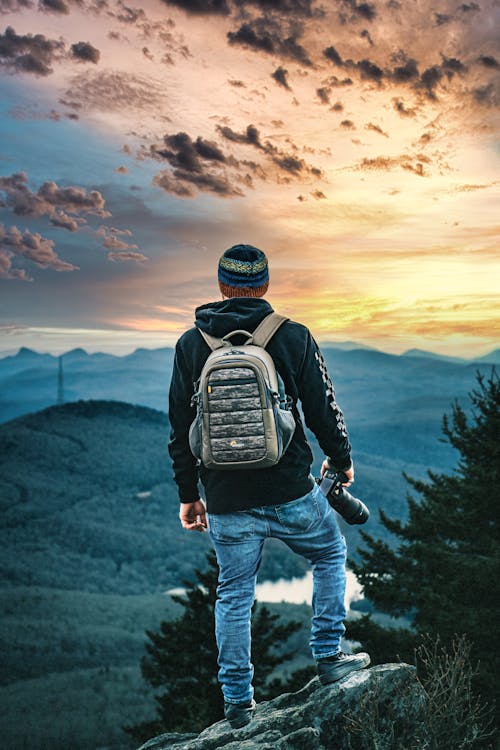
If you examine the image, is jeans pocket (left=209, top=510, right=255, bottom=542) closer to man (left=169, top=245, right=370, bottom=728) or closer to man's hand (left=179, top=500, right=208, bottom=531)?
man (left=169, top=245, right=370, bottom=728)

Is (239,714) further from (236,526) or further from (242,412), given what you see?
(242,412)

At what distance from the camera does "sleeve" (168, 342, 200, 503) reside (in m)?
4.23

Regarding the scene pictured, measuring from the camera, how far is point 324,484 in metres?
4.35

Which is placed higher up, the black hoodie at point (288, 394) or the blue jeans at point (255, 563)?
the black hoodie at point (288, 394)

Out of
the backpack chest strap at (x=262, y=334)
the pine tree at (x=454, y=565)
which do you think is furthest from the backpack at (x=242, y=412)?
the pine tree at (x=454, y=565)

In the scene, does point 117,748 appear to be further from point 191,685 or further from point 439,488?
point 439,488

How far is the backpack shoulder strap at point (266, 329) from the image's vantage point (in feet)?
12.9

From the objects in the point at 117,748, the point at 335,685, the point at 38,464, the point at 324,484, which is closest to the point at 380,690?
the point at 335,685

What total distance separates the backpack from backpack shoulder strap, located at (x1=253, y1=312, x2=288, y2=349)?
59mm

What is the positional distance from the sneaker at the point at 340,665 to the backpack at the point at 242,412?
74.0 inches

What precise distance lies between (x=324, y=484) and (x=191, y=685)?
1634 cm

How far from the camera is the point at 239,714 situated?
14.4 feet

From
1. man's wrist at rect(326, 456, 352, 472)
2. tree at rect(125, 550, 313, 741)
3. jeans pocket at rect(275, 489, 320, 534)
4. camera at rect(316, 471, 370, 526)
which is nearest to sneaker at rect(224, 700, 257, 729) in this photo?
jeans pocket at rect(275, 489, 320, 534)

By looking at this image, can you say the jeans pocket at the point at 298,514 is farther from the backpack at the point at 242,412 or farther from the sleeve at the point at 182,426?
the sleeve at the point at 182,426
